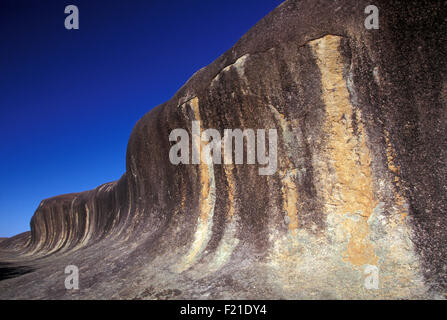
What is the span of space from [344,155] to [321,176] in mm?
389

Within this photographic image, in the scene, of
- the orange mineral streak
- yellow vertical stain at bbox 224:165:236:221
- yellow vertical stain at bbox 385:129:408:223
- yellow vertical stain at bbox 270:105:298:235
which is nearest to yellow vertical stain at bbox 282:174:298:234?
yellow vertical stain at bbox 270:105:298:235

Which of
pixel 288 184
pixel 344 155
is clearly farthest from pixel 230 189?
pixel 344 155

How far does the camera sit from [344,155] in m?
3.62

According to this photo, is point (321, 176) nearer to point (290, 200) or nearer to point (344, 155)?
point (344, 155)

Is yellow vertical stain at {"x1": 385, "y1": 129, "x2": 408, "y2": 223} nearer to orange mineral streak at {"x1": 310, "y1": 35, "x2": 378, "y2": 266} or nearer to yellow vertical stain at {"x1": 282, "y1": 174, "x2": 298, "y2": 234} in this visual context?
orange mineral streak at {"x1": 310, "y1": 35, "x2": 378, "y2": 266}

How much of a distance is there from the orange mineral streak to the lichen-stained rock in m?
0.01

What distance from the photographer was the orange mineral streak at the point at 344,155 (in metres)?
3.41

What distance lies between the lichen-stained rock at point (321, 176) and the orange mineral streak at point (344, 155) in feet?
0.04

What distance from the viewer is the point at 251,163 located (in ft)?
14.4

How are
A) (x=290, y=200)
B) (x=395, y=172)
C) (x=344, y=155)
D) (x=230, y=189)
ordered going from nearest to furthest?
1. (x=395, y=172)
2. (x=344, y=155)
3. (x=290, y=200)
4. (x=230, y=189)

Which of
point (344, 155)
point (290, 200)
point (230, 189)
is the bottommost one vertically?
point (290, 200)

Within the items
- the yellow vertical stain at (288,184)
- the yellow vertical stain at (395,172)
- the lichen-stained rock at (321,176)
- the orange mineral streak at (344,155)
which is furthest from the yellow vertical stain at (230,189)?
the yellow vertical stain at (395,172)

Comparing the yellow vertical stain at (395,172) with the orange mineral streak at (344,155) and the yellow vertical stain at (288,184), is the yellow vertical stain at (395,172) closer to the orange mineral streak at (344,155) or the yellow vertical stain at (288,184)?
the orange mineral streak at (344,155)

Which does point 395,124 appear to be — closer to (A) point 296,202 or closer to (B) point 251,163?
(A) point 296,202
